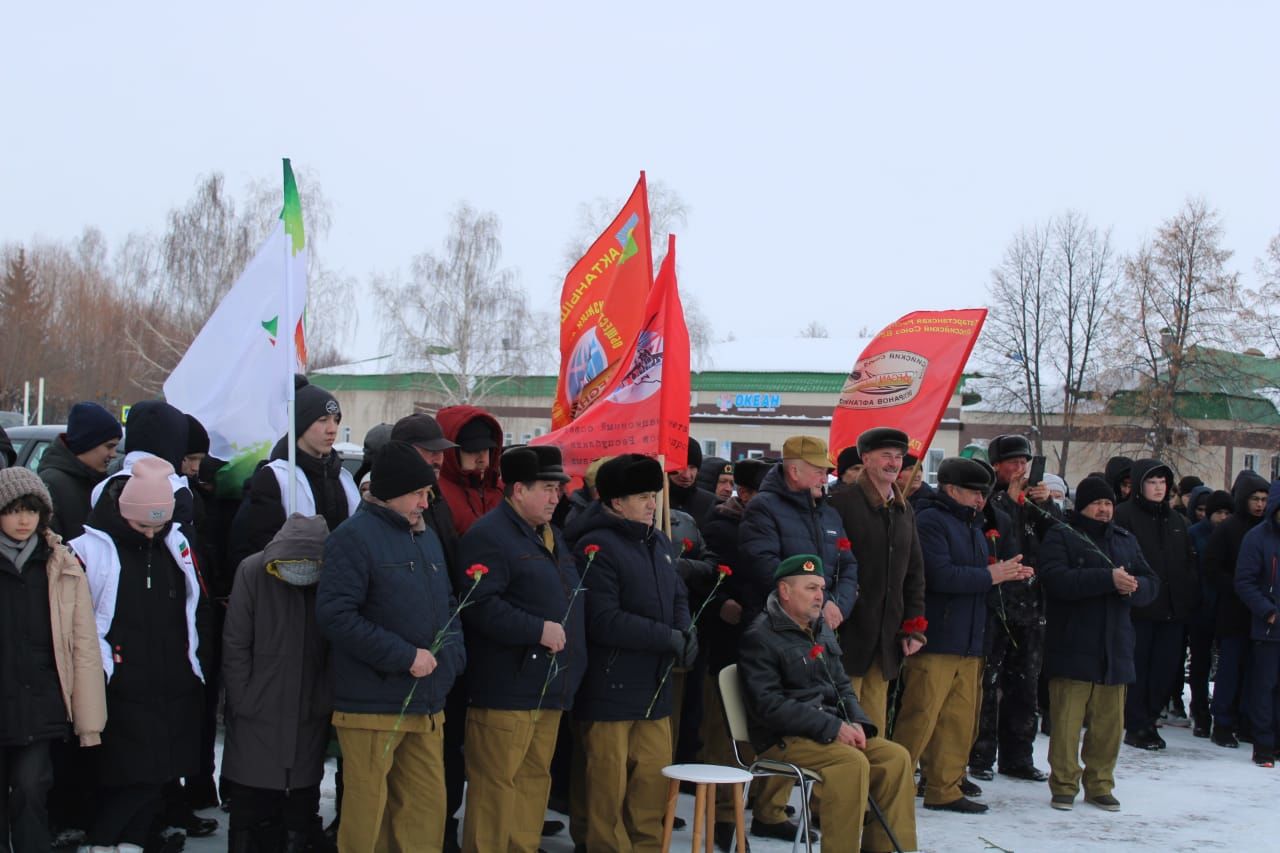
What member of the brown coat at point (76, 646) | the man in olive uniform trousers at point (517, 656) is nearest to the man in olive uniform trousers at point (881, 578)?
the man in olive uniform trousers at point (517, 656)

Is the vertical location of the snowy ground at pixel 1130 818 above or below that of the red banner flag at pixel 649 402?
below

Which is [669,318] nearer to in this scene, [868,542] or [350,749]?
[868,542]

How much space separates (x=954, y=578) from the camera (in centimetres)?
779

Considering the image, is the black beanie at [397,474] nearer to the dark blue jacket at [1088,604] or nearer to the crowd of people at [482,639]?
the crowd of people at [482,639]

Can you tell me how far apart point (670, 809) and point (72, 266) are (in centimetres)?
6775

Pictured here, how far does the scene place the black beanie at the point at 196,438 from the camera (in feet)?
22.4

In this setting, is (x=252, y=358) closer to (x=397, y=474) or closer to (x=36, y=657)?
(x=397, y=474)

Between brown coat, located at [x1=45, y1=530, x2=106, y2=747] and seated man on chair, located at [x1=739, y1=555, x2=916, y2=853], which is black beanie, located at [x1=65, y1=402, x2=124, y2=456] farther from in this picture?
seated man on chair, located at [x1=739, y1=555, x2=916, y2=853]

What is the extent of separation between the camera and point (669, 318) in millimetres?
6945

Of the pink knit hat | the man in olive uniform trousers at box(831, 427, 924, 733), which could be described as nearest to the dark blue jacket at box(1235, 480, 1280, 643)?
the man in olive uniform trousers at box(831, 427, 924, 733)

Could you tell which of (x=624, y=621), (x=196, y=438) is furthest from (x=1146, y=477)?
(x=196, y=438)

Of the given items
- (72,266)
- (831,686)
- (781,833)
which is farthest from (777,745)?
(72,266)

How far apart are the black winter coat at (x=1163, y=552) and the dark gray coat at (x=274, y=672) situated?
7.18 meters

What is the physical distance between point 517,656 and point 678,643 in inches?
32.7
